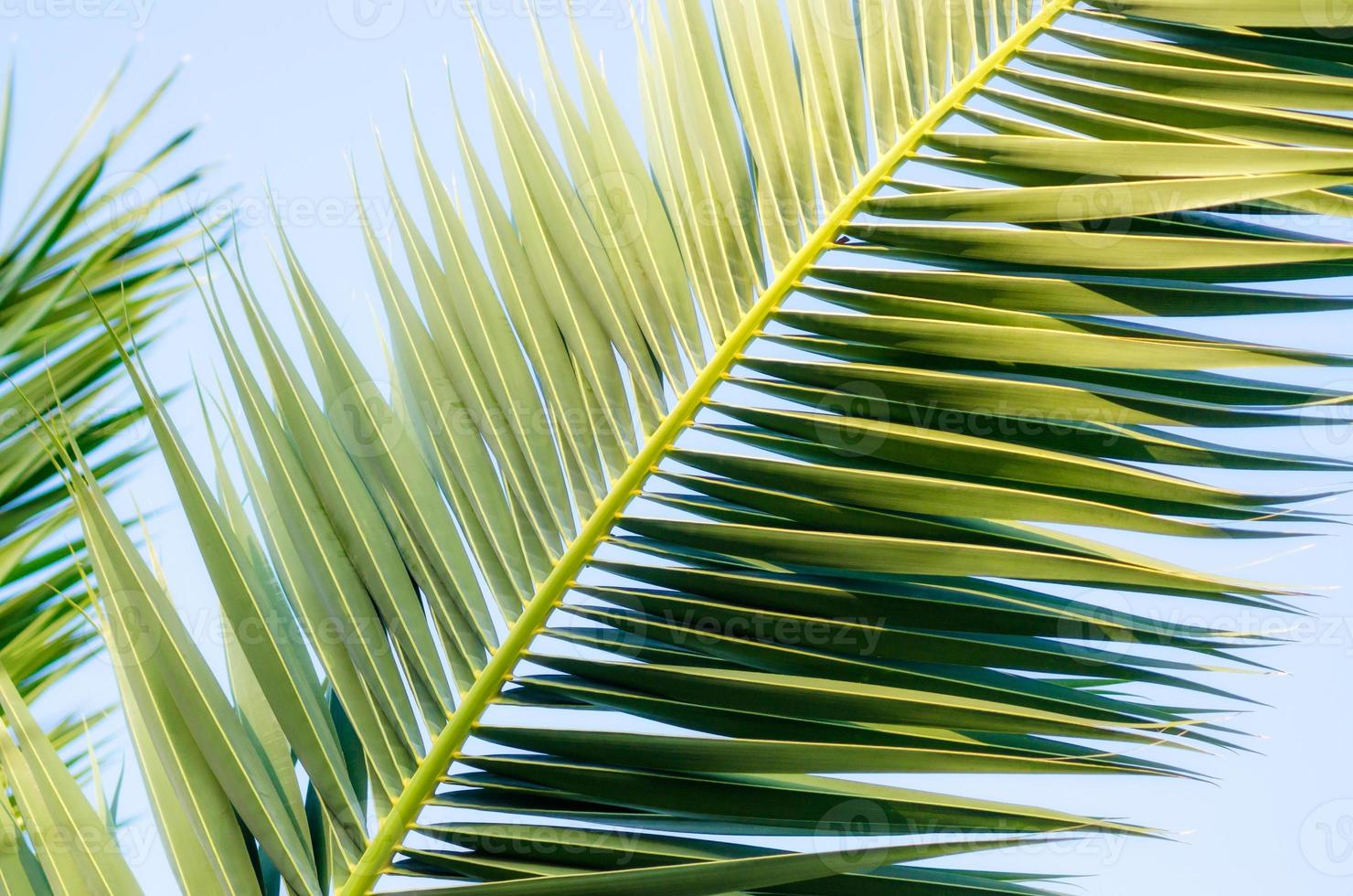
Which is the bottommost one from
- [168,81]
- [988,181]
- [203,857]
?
[203,857]

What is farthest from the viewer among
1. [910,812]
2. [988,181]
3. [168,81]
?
[168,81]

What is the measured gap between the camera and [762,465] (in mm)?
932

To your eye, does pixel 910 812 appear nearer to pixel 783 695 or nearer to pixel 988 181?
pixel 783 695

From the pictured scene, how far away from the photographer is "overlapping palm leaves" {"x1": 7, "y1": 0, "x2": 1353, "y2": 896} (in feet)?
2.74

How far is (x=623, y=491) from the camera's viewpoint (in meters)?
0.96

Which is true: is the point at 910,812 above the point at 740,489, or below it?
below

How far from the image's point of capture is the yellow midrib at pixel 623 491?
89cm

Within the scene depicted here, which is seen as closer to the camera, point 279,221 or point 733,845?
point 733,845

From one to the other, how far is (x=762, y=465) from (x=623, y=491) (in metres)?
0.14

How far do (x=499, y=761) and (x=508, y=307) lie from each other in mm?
427

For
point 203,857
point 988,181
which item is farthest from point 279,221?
point 988,181

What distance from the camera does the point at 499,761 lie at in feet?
2.96

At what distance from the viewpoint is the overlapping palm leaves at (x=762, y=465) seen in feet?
2.74

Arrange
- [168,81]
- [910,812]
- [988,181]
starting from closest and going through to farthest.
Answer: [910,812], [988,181], [168,81]
